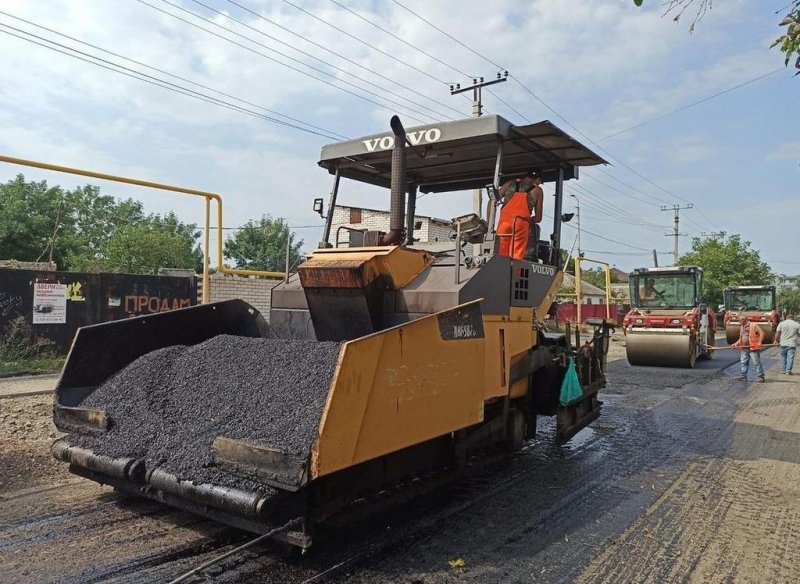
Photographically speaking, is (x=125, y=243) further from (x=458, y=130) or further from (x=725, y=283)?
(x=725, y=283)

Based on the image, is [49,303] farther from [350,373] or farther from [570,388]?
[350,373]

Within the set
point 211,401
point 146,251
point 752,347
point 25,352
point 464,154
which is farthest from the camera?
point 146,251

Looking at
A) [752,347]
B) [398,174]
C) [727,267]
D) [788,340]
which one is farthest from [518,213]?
[727,267]

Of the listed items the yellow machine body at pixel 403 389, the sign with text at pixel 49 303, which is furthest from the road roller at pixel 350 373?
the sign with text at pixel 49 303

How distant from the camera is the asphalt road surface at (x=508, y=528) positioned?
3160 mm

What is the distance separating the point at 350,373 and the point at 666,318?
503 inches

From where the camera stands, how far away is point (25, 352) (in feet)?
30.0

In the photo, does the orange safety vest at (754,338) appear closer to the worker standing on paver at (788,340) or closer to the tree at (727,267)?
the worker standing on paver at (788,340)

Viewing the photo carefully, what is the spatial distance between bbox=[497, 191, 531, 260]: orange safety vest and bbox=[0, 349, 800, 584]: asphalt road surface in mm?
1891

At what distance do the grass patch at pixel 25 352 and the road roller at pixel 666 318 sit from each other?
38.7ft

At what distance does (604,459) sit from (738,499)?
1262mm

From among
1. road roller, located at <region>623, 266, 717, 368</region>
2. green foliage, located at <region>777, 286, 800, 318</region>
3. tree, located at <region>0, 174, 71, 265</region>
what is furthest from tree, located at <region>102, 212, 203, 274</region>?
green foliage, located at <region>777, 286, 800, 318</region>

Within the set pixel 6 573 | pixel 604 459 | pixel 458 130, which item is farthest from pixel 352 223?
pixel 6 573

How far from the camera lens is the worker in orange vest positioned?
17.5ft
